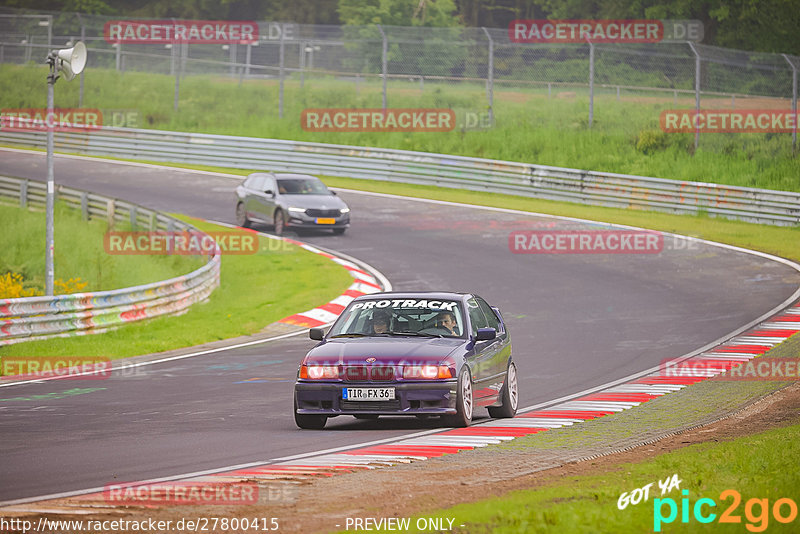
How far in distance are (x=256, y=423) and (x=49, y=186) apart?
807cm

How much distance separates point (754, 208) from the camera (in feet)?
102

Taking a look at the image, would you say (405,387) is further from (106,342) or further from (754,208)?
(754,208)

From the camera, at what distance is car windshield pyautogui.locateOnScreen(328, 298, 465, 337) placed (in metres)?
A: 12.0

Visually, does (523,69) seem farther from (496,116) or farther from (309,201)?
(309,201)

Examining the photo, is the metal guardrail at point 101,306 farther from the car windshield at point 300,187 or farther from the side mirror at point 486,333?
the side mirror at point 486,333

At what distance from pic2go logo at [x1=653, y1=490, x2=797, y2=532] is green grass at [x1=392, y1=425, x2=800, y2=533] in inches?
0.8

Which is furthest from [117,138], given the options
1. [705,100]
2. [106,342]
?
[106,342]

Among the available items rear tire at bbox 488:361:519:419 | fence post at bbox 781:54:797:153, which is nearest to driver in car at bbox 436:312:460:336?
rear tire at bbox 488:361:519:419

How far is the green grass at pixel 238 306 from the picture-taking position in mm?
18469

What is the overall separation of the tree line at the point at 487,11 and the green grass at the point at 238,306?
31.0m

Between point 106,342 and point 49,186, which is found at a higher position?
point 49,186

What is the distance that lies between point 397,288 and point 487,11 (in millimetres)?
54898

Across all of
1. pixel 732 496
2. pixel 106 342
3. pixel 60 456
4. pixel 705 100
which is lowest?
pixel 106 342

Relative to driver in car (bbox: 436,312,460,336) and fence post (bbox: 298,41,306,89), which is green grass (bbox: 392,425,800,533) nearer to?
driver in car (bbox: 436,312,460,336)
